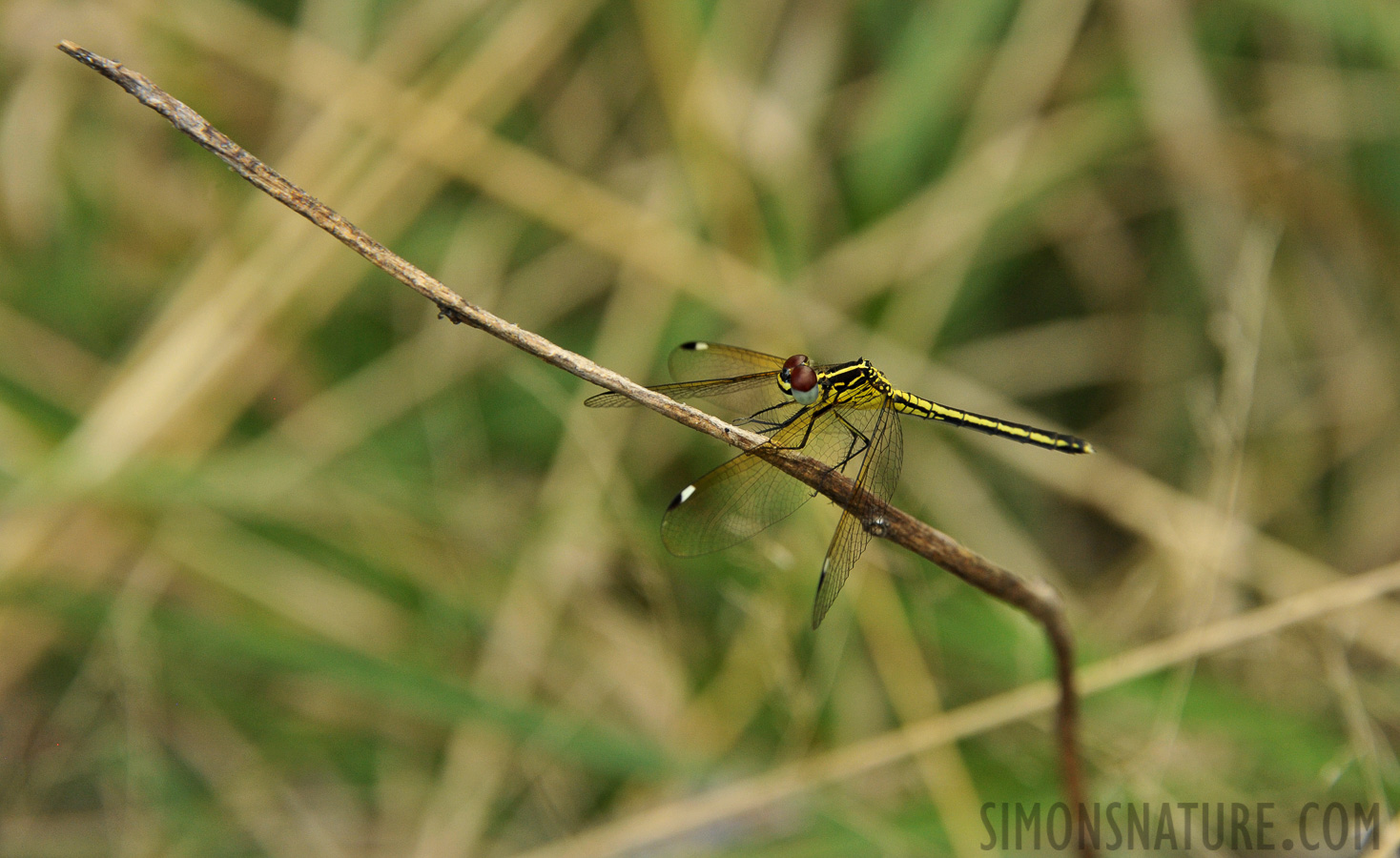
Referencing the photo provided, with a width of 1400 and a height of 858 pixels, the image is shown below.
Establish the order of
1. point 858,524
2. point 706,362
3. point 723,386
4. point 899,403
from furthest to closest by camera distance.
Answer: point 899,403, point 706,362, point 723,386, point 858,524

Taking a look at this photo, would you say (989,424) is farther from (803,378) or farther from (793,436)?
(793,436)

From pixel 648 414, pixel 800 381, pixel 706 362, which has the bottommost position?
pixel 800 381

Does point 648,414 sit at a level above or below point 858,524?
above

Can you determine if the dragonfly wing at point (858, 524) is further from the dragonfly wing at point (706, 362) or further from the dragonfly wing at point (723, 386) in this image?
the dragonfly wing at point (706, 362)

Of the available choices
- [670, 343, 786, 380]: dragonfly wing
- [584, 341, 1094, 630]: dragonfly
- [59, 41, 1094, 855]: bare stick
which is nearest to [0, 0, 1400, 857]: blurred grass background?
[584, 341, 1094, 630]: dragonfly

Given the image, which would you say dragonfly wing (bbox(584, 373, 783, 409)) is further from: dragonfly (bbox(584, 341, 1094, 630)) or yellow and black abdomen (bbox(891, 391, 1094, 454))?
yellow and black abdomen (bbox(891, 391, 1094, 454))

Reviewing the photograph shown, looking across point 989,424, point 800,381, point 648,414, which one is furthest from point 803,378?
point 648,414

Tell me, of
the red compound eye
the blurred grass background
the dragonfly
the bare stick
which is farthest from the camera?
the blurred grass background
